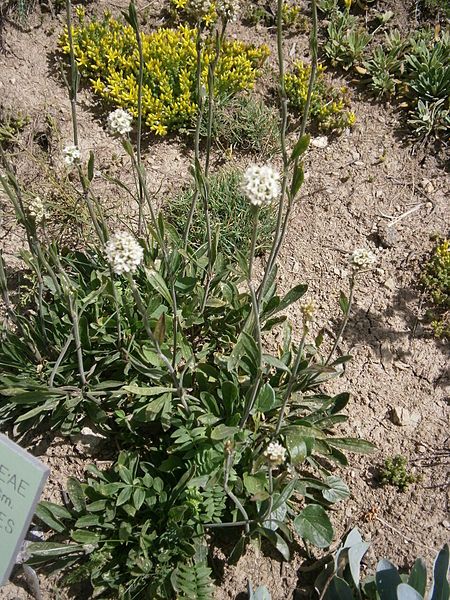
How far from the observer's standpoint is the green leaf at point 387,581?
2.53 metres

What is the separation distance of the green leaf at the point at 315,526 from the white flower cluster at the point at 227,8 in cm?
201

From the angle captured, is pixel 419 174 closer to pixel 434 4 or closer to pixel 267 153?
pixel 267 153

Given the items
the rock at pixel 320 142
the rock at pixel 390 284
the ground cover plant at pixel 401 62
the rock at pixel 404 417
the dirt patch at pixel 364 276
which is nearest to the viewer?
the dirt patch at pixel 364 276

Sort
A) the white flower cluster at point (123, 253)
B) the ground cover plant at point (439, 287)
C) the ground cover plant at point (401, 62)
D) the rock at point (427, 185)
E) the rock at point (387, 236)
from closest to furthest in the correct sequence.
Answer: the white flower cluster at point (123, 253) → the ground cover plant at point (439, 287) → the rock at point (387, 236) → the rock at point (427, 185) → the ground cover plant at point (401, 62)

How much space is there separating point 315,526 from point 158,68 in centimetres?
314

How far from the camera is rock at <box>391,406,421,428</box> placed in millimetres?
3270

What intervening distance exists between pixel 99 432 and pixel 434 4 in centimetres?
388

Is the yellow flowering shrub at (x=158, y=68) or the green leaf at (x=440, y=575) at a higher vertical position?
the yellow flowering shrub at (x=158, y=68)

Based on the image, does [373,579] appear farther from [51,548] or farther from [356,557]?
[51,548]

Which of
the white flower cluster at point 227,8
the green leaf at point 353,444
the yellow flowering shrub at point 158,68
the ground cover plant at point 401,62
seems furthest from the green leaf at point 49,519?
the ground cover plant at point 401,62

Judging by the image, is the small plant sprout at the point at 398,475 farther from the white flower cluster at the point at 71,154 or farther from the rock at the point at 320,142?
the rock at the point at 320,142

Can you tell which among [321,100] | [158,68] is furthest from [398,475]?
[158,68]

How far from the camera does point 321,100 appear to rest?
432 cm

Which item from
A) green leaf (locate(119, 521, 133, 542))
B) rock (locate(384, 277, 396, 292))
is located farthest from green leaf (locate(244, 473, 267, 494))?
rock (locate(384, 277, 396, 292))
